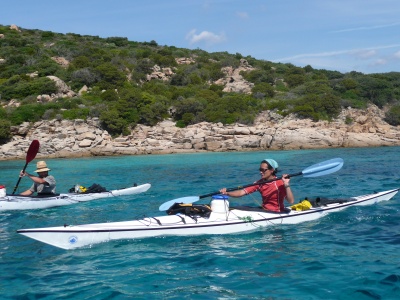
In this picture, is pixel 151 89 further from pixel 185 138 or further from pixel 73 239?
pixel 73 239

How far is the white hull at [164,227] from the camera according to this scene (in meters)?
6.67

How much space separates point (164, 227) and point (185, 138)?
23027 millimetres

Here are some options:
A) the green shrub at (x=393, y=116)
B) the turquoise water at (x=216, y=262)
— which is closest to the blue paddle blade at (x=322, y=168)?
the turquoise water at (x=216, y=262)

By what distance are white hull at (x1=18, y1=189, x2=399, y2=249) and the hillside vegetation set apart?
81.4 feet

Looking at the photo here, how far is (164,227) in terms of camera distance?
7.27 m

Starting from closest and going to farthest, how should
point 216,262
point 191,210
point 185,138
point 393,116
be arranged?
point 216,262 → point 191,210 → point 185,138 → point 393,116

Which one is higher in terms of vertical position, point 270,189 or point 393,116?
point 393,116

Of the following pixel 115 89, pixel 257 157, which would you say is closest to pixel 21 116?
pixel 115 89

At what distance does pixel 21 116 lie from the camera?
32031 mm

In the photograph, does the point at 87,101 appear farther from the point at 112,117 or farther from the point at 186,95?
the point at 186,95

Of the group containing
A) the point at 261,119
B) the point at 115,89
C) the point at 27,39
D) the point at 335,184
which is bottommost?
the point at 335,184

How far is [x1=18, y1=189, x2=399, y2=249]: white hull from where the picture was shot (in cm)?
667

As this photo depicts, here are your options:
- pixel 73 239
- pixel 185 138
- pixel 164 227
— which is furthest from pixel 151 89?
pixel 73 239

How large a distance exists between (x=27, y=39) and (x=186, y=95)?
25.3 meters
